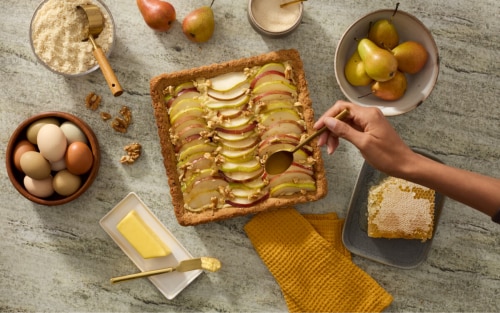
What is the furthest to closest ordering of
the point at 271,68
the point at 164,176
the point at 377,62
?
the point at 164,176 < the point at 271,68 < the point at 377,62

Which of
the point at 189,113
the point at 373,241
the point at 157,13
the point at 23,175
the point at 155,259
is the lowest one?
the point at 155,259

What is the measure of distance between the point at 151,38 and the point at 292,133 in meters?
0.56

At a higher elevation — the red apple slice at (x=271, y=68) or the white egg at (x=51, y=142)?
the red apple slice at (x=271, y=68)

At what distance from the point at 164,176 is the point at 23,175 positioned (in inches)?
17.0

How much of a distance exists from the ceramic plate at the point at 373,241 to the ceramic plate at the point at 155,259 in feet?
1.70

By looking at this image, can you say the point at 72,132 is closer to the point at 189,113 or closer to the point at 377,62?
the point at 189,113

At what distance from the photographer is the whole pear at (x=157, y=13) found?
60.6 inches

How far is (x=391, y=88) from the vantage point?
1.50 m

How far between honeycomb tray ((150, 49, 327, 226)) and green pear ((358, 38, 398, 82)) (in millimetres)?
199

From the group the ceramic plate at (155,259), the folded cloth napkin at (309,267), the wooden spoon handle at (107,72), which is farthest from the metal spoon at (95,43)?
the folded cloth napkin at (309,267)

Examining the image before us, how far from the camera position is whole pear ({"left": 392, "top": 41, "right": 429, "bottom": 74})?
4.87 ft

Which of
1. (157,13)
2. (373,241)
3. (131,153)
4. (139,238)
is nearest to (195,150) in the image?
(131,153)

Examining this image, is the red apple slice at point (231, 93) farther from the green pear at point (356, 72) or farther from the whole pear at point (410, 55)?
the whole pear at point (410, 55)

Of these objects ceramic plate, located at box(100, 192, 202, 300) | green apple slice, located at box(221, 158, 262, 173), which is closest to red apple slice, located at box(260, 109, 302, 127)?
green apple slice, located at box(221, 158, 262, 173)
